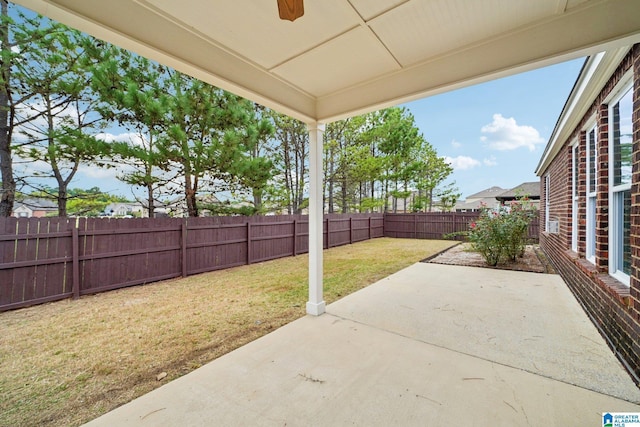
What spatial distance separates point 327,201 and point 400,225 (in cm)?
411

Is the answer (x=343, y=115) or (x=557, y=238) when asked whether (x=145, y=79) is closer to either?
(x=343, y=115)

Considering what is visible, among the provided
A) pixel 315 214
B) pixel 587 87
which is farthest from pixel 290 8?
pixel 587 87

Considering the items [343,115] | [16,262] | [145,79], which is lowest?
[16,262]

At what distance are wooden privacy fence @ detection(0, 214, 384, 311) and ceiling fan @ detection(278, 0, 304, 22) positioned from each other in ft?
16.5

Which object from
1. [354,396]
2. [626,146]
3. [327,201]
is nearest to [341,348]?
[354,396]

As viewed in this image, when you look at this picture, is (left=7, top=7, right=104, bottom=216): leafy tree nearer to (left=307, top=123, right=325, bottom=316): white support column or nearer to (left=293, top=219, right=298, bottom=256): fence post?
(left=307, top=123, right=325, bottom=316): white support column

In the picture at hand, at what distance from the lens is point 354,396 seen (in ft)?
6.42

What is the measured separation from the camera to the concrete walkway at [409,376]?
5.80 feet

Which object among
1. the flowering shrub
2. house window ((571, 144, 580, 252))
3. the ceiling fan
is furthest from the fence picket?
house window ((571, 144, 580, 252))

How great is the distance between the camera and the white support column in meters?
3.45

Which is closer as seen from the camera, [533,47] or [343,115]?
[533,47]

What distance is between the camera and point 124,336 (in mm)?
3033

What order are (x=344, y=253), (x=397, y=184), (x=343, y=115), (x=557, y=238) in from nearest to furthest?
(x=343, y=115)
(x=557, y=238)
(x=344, y=253)
(x=397, y=184)

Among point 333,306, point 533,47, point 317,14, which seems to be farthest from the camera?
point 333,306
